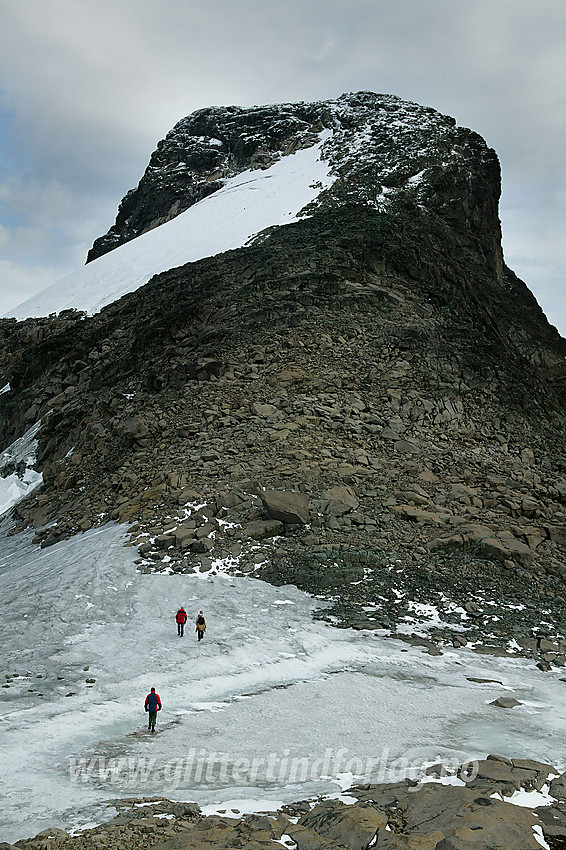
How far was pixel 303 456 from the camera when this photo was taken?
68.7 feet

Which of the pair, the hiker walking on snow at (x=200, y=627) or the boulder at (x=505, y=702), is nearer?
the boulder at (x=505, y=702)

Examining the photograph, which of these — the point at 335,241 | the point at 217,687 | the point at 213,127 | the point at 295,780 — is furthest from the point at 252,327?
the point at 213,127

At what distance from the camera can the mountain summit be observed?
1744 cm

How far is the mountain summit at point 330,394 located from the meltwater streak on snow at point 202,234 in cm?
23

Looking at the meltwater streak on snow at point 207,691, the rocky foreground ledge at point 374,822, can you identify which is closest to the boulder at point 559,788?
the rocky foreground ledge at point 374,822

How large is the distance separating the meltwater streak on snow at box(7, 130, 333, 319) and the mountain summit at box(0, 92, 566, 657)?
0.74ft

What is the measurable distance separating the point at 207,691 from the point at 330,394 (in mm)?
13886

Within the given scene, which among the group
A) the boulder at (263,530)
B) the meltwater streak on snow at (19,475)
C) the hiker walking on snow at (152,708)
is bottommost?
the hiker walking on snow at (152,708)

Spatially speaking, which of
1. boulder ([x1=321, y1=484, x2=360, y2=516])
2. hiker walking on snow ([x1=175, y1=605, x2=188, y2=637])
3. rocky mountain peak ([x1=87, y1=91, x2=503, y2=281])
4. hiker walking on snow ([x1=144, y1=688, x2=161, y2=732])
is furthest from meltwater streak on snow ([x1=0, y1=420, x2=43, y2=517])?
rocky mountain peak ([x1=87, y1=91, x2=503, y2=281])

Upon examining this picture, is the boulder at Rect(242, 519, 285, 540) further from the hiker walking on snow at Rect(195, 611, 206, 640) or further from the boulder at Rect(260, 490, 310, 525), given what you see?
the hiker walking on snow at Rect(195, 611, 206, 640)

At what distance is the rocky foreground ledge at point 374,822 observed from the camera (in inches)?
249

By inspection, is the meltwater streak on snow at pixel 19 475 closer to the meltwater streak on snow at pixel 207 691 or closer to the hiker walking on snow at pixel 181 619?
the meltwater streak on snow at pixel 207 691

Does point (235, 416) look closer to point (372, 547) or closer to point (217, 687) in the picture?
point (372, 547)

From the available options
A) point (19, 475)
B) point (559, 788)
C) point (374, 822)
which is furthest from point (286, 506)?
point (19, 475)
